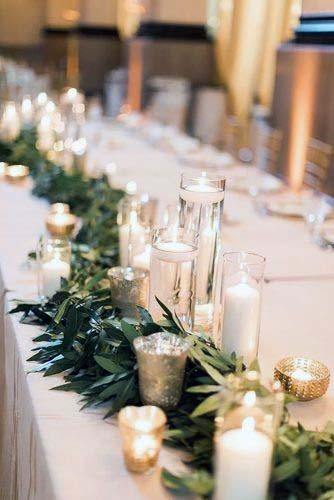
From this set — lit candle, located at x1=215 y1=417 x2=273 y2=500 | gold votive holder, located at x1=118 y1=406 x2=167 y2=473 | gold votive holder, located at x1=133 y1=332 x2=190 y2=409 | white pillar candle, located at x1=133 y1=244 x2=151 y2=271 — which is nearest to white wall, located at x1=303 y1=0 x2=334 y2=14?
white pillar candle, located at x1=133 y1=244 x2=151 y2=271

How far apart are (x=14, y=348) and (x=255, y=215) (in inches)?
64.2

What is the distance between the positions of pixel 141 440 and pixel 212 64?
28.8 feet

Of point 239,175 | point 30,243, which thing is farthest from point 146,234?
point 239,175

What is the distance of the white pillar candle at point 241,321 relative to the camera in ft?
5.16

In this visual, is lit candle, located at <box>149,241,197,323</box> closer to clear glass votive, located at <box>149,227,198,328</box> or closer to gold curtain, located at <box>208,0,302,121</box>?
clear glass votive, located at <box>149,227,198,328</box>

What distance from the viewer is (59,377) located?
5.27ft

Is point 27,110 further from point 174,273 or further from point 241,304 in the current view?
point 241,304

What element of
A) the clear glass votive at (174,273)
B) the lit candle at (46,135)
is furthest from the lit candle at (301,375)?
the lit candle at (46,135)

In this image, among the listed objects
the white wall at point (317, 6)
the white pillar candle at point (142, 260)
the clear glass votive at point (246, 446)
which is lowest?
the white pillar candle at point (142, 260)

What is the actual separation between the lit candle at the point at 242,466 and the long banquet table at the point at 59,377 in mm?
154

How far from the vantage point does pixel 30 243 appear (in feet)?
8.79

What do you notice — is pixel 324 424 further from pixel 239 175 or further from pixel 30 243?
pixel 239 175

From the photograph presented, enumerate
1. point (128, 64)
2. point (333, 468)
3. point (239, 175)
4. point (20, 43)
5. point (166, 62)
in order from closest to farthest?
point (333, 468) → point (239, 175) → point (166, 62) → point (128, 64) → point (20, 43)

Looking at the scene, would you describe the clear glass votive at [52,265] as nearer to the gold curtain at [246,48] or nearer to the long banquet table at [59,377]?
the long banquet table at [59,377]
